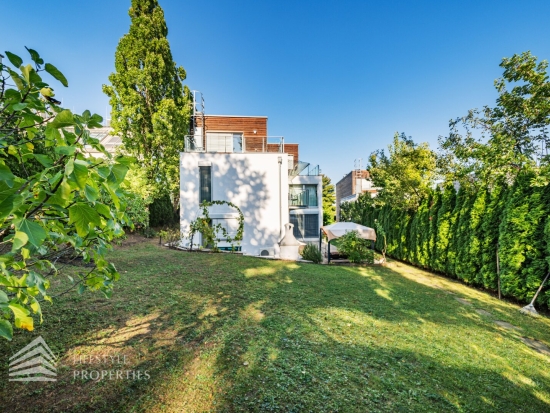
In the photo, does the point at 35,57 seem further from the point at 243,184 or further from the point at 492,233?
the point at 243,184

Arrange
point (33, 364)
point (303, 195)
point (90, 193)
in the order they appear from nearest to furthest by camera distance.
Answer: point (90, 193), point (33, 364), point (303, 195)

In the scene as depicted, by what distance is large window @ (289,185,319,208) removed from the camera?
17.6 meters

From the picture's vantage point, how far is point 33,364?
2.25 metres

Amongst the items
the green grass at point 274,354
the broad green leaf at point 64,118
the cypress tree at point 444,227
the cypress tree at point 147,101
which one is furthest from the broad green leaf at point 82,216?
the cypress tree at point 147,101

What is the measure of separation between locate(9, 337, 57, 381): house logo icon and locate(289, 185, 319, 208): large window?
50.3ft

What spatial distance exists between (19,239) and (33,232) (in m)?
0.07

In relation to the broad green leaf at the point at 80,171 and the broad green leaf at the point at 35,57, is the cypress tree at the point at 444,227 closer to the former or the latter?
the broad green leaf at the point at 80,171

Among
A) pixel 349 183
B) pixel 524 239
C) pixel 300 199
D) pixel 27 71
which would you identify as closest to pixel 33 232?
pixel 27 71

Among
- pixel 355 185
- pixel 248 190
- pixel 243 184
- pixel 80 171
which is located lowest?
pixel 80 171

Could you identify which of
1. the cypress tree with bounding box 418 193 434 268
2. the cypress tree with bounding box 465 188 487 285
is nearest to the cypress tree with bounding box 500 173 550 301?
the cypress tree with bounding box 465 188 487 285

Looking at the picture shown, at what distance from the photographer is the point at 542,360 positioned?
3.47m

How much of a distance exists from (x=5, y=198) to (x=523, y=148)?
13.5m

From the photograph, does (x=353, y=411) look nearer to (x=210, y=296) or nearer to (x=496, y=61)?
(x=210, y=296)

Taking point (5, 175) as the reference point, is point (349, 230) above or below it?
below
